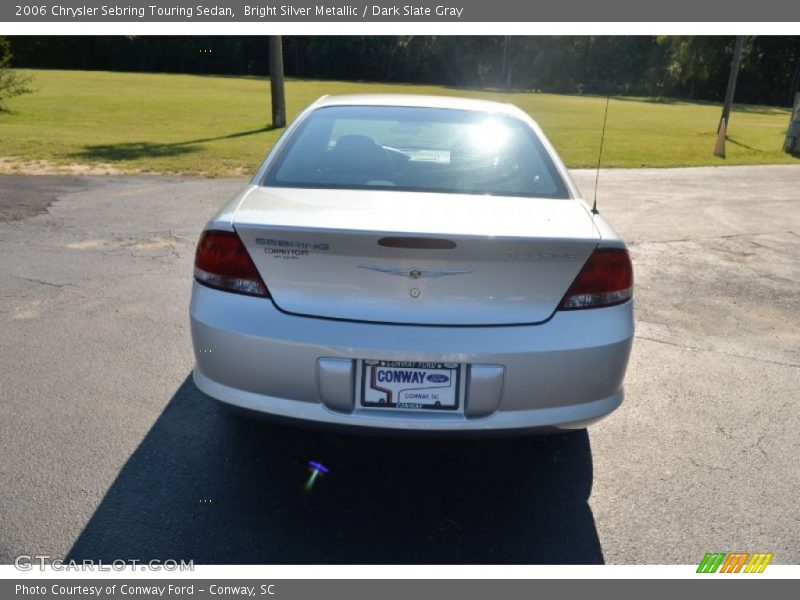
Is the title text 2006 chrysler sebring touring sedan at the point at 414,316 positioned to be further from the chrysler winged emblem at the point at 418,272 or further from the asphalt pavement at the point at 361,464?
the asphalt pavement at the point at 361,464

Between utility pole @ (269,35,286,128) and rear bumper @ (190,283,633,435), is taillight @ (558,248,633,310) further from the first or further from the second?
utility pole @ (269,35,286,128)

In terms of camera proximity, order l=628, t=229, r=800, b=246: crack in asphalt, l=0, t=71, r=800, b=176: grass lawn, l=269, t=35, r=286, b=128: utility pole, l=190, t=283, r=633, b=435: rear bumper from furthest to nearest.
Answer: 1. l=269, t=35, r=286, b=128: utility pole
2. l=0, t=71, r=800, b=176: grass lawn
3. l=628, t=229, r=800, b=246: crack in asphalt
4. l=190, t=283, r=633, b=435: rear bumper

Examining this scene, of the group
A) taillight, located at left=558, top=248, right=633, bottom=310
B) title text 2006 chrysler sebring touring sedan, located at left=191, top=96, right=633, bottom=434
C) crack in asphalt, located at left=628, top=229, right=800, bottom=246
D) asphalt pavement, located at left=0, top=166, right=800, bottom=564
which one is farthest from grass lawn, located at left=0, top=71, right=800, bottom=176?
taillight, located at left=558, top=248, right=633, bottom=310

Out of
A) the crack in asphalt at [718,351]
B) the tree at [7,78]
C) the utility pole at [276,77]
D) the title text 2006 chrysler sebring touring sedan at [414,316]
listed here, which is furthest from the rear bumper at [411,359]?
the tree at [7,78]

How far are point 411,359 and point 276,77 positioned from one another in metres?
17.4

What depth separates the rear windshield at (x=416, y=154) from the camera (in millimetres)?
3141

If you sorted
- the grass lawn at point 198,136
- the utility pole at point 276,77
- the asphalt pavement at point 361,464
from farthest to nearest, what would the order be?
the utility pole at point 276,77
the grass lawn at point 198,136
the asphalt pavement at point 361,464

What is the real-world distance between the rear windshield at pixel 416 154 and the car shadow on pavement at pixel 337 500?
3.73 feet

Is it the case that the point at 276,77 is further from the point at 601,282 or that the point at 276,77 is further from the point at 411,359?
the point at 411,359

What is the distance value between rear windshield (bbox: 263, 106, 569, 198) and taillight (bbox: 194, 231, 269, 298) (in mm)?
558

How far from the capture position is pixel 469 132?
360 centimetres

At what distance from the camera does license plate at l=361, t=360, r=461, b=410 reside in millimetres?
2455

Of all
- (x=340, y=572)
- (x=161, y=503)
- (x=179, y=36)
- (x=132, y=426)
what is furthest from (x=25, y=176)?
(x=179, y=36)

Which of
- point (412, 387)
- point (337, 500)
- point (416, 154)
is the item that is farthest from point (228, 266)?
point (416, 154)
